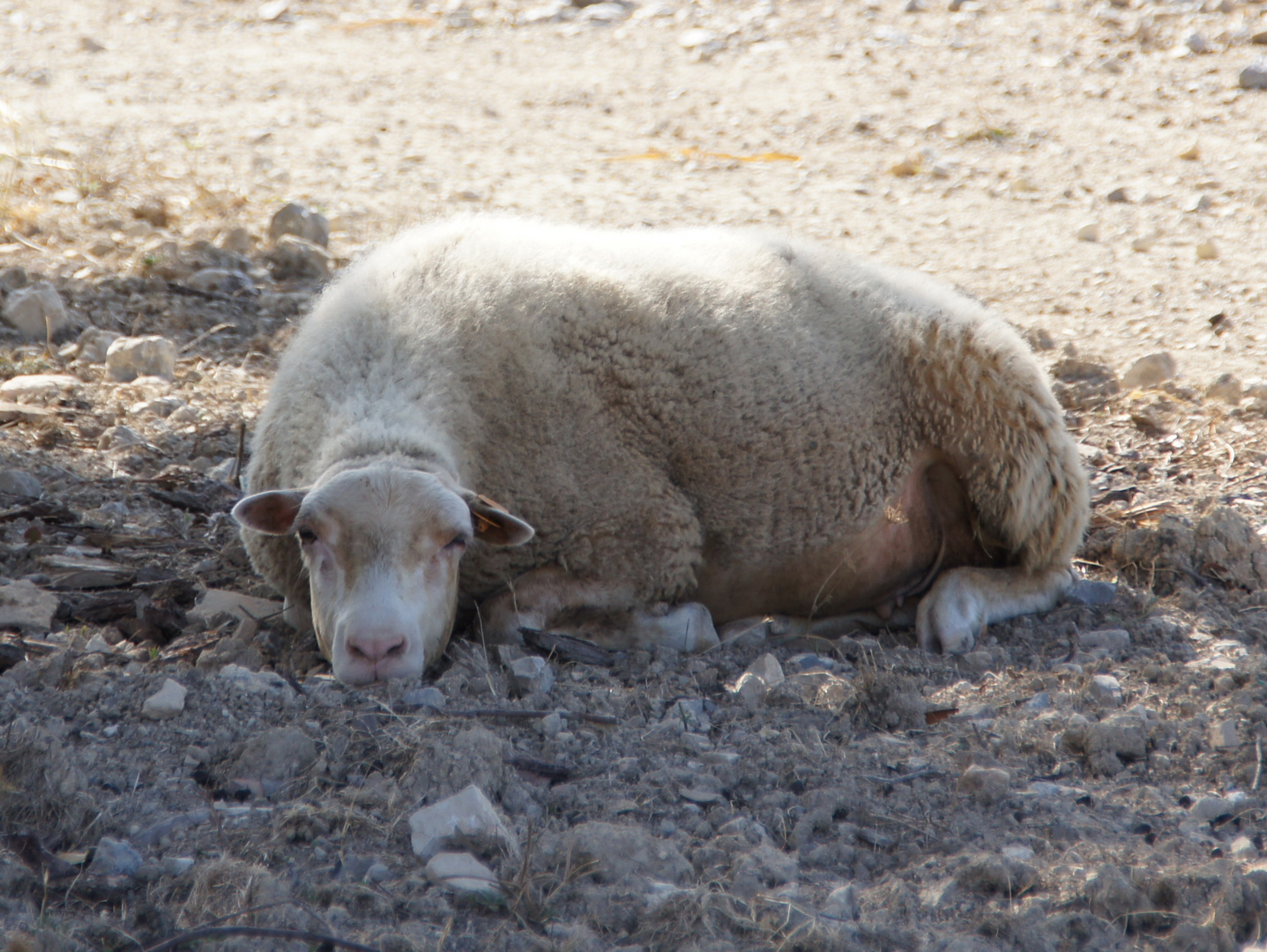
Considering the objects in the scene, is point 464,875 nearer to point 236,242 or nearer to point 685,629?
point 685,629

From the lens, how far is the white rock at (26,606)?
11.9ft

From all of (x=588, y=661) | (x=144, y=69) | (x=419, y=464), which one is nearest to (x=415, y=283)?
(x=419, y=464)

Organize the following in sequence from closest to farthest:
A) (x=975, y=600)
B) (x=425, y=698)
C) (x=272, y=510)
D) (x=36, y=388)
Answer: (x=425, y=698) < (x=272, y=510) < (x=975, y=600) < (x=36, y=388)

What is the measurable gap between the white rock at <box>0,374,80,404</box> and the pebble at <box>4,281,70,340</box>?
0.53 metres

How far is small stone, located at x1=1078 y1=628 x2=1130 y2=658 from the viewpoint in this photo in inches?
147

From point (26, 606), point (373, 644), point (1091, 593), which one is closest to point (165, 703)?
point (373, 644)

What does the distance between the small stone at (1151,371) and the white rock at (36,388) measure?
189 inches

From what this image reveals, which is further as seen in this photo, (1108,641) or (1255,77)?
(1255,77)

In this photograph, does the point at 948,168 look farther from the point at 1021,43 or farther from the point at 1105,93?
the point at 1021,43

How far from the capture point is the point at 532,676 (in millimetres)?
3303

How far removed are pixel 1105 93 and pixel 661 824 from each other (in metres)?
9.20

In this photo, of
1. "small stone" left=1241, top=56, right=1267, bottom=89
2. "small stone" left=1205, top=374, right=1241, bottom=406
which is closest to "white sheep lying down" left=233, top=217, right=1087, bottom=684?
"small stone" left=1205, top=374, right=1241, bottom=406

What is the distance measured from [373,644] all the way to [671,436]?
4.12ft

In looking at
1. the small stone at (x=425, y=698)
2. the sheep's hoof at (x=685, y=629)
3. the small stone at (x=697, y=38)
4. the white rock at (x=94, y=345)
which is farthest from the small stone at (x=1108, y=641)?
the small stone at (x=697, y=38)
